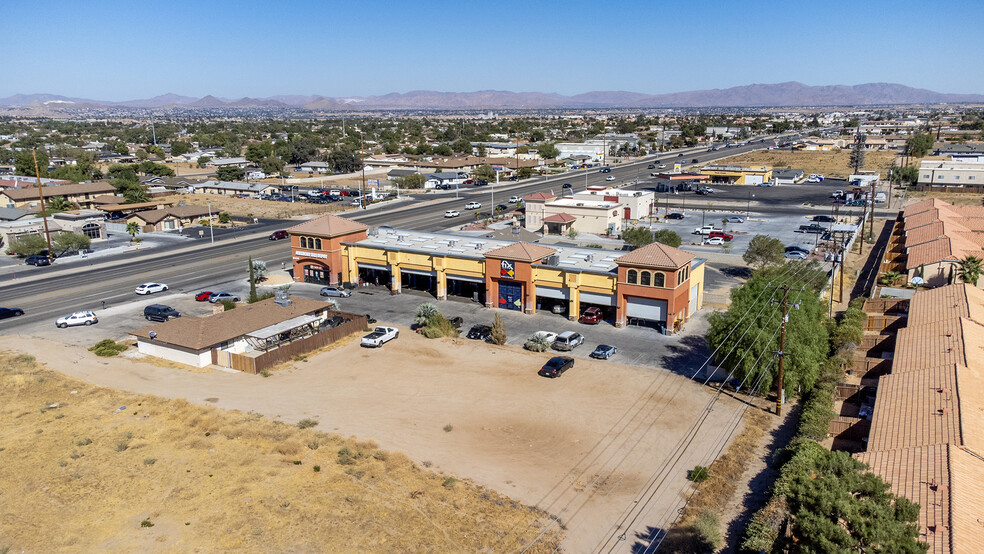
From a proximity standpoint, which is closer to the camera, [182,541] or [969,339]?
[182,541]

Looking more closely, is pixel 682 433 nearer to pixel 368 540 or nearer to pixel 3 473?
pixel 368 540

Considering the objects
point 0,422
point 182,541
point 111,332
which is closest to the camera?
point 182,541

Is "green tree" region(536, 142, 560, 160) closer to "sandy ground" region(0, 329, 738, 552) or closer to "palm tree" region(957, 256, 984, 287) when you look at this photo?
"palm tree" region(957, 256, 984, 287)

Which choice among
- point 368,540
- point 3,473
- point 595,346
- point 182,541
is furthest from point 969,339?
point 3,473

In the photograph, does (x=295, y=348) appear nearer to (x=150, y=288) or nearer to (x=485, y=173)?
(x=150, y=288)

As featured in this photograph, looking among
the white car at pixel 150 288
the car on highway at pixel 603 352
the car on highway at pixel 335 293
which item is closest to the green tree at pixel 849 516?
the car on highway at pixel 603 352

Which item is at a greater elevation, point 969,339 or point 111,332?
point 969,339
